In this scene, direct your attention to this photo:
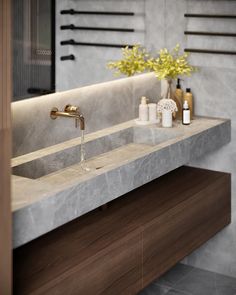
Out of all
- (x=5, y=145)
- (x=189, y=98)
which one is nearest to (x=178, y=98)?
(x=189, y=98)

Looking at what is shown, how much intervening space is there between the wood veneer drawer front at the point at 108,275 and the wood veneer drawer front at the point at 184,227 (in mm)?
94

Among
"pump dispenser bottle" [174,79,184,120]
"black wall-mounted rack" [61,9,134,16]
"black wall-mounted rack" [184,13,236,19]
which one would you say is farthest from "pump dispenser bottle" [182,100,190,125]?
"black wall-mounted rack" [61,9,134,16]

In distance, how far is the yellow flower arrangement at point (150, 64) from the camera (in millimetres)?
4164

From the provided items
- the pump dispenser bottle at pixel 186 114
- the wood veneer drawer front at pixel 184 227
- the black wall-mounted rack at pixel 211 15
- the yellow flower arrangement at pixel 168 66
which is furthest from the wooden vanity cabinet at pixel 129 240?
the black wall-mounted rack at pixel 211 15

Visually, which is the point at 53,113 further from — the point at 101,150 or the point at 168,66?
the point at 168,66

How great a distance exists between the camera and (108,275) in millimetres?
3170

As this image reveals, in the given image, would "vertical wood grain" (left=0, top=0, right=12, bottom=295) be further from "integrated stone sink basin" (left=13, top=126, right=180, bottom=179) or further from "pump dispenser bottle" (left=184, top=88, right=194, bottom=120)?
"pump dispenser bottle" (left=184, top=88, right=194, bottom=120)

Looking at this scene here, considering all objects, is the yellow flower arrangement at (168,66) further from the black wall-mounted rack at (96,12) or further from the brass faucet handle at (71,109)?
the brass faucet handle at (71,109)

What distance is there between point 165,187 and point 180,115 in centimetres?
61

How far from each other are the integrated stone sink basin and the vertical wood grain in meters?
0.77

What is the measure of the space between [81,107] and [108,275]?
1.14m

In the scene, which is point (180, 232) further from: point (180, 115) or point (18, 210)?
point (18, 210)

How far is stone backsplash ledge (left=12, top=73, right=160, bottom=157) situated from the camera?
349cm

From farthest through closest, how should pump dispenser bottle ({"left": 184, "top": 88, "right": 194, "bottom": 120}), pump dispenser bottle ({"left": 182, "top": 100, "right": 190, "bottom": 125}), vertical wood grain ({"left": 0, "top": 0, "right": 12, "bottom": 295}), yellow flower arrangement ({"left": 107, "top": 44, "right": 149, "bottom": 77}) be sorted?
1. pump dispenser bottle ({"left": 184, "top": 88, "right": 194, "bottom": 120})
2. pump dispenser bottle ({"left": 182, "top": 100, "right": 190, "bottom": 125})
3. yellow flower arrangement ({"left": 107, "top": 44, "right": 149, "bottom": 77})
4. vertical wood grain ({"left": 0, "top": 0, "right": 12, "bottom": 295})
